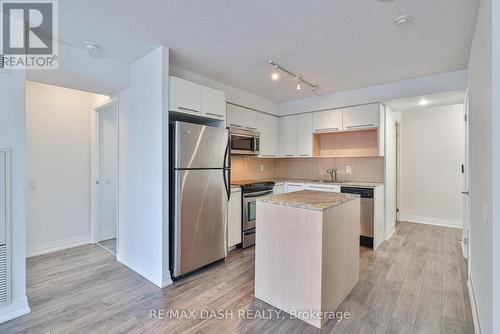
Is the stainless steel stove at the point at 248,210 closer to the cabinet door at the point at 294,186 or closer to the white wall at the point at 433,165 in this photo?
the cabinet door at the point at 294,186

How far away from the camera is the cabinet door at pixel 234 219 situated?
137 inches

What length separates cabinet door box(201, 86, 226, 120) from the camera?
304 centimetres

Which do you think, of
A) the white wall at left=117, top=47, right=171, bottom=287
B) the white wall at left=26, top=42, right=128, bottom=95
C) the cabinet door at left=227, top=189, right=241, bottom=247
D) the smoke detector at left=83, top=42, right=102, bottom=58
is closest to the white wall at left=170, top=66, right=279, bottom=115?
the white wall at left=117, top=47, right=171, bottom=287

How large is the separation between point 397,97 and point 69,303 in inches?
189

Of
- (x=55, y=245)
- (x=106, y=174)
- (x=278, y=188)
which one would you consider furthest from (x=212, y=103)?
(x=55, y=245)

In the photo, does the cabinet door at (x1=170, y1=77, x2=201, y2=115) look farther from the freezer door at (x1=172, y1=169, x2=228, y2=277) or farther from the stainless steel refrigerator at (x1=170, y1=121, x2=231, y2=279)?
the freezer door at (x1=172, y1=169, x2=228, y2=277)

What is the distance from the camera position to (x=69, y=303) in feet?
7.41

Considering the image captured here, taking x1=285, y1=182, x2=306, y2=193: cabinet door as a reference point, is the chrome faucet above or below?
above

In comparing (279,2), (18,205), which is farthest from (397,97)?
(18,205)

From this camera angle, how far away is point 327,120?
4344mm

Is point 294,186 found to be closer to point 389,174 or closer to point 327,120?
point 327,120

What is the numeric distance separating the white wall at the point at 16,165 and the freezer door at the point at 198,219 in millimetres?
1299

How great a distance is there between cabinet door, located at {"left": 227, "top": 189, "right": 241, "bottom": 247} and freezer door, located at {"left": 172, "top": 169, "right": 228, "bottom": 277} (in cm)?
27

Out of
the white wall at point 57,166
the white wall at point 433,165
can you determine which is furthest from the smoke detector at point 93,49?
the white wall at point 433,165
